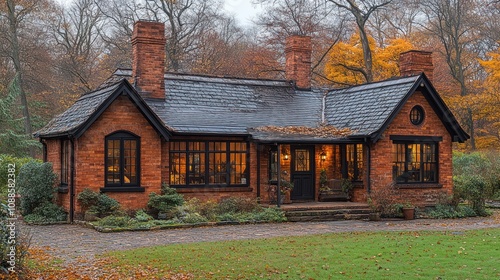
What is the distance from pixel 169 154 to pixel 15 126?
1512 centimetres

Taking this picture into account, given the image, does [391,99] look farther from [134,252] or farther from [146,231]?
[134,252]

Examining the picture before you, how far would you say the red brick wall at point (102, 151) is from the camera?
61.2 feet

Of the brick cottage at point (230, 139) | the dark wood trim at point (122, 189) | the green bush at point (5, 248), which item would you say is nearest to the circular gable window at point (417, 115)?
the brick cottage at point (230, 139)

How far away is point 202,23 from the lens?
134ft

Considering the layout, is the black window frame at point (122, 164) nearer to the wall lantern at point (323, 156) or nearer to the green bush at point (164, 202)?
the green bush at point (164, 202)

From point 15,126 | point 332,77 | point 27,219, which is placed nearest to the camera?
point 27,219

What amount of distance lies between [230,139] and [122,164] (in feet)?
13.0

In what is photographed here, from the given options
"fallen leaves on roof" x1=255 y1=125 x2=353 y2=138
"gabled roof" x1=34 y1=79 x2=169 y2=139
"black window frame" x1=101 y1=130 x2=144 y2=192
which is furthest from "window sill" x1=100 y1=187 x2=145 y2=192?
"fallen leaves on roof" x1=255 y1=125 x2=353 y2=138

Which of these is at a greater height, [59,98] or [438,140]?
[59,98]

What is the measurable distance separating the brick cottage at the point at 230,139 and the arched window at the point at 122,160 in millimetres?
31

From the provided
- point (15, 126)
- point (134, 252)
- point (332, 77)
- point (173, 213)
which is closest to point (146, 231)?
point (173, 213)

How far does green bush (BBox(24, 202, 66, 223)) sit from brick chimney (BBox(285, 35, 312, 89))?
1153 cm

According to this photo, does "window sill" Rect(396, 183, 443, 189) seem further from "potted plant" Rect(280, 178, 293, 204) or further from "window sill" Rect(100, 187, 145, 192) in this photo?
"window sill" Rect(100, 187, 145, 192)

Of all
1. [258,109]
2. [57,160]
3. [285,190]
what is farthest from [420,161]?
[57,160]
